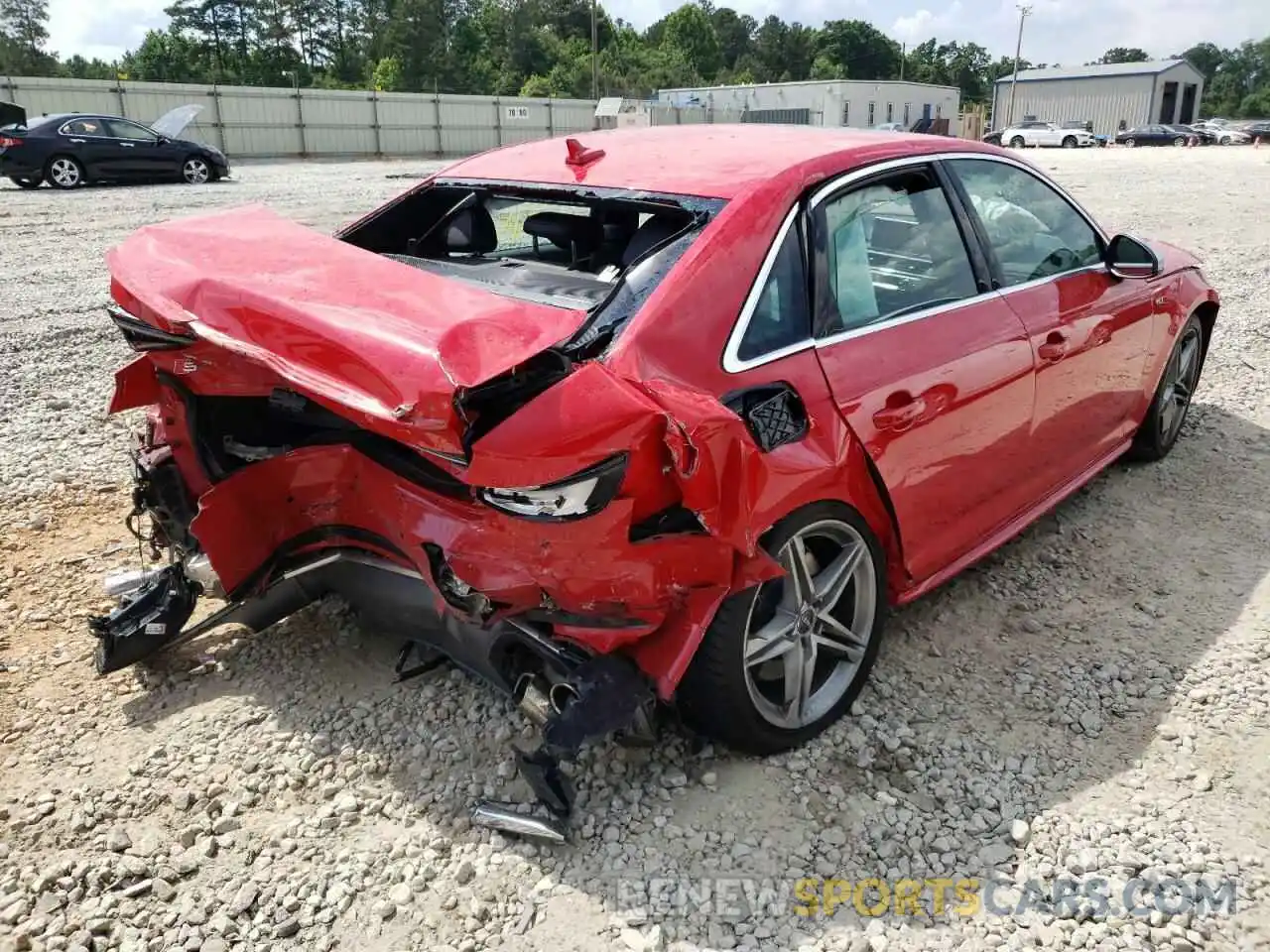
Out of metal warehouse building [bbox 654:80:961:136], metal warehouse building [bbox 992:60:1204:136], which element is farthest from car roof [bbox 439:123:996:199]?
metal warehouse building [bbox 992:60:1204:136]

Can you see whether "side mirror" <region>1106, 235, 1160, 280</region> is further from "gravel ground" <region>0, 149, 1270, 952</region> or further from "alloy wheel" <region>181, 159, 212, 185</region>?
"alloy wheel" <region>181, 159, 212, 185</region>

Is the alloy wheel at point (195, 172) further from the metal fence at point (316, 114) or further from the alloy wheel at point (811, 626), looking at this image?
the alloy wheel at point (811, 626)

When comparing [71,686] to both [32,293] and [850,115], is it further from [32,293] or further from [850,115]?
[850,115]

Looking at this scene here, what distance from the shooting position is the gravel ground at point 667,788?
2.31m

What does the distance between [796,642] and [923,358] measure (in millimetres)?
950

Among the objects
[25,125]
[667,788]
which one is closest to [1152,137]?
[25,125]

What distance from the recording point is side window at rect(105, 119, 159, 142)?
60.1ft

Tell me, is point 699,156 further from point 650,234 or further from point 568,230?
point 568,230

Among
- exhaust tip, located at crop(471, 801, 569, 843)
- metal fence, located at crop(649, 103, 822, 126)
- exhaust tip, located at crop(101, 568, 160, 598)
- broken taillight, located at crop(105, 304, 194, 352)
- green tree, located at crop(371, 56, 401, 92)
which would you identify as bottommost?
exhaust tip, located at crop(471, 801, 569, 843)

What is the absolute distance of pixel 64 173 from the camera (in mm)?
17891

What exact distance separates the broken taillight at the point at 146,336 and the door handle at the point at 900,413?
190cm

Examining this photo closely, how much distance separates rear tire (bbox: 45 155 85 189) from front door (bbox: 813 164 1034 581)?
18878mm

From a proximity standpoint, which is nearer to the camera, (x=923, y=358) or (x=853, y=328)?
(x=853, y=328)

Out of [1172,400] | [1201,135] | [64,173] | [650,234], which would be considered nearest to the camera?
[650,234]
